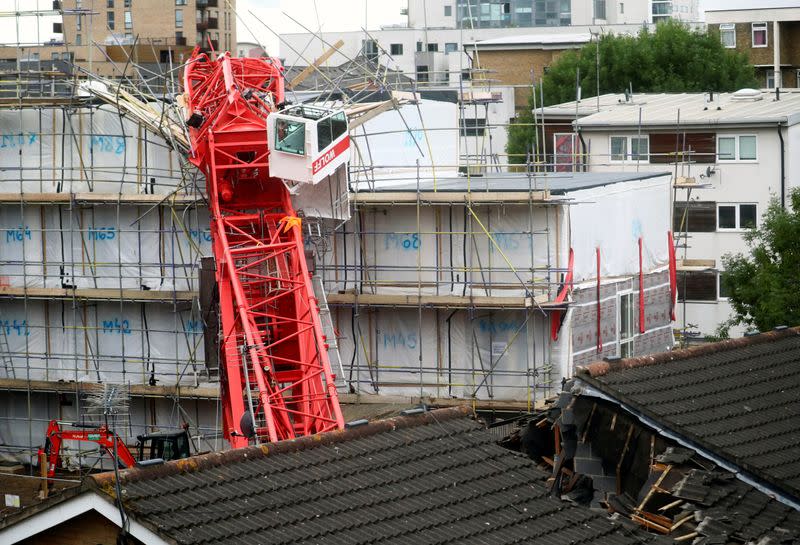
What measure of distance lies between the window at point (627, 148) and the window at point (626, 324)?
16.5 meters

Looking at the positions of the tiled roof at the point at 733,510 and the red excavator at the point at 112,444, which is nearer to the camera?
the tiled roof at the point at 733,510

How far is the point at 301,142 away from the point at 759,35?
52.9 meters

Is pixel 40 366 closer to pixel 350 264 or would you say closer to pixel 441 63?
pixel 350 264

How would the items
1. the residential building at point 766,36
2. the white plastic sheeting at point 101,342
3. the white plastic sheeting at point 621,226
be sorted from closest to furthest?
the white plastic sheeting at point 621,226 → the white plastic sheeting at point 101,342 → the residential building at point 766,36

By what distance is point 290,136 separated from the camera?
97.5ft

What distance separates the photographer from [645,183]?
116 feet

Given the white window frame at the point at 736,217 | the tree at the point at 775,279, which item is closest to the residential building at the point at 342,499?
the tree at the point at 775,279

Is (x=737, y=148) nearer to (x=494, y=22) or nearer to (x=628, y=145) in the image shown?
(x=628, y=145)

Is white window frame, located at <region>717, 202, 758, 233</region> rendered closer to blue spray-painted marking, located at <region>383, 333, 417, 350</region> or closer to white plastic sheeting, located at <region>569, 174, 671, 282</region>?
white plastic sheeting, located at <region>569, 174, 671, 282</region>

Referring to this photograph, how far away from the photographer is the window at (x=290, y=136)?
1164 inches

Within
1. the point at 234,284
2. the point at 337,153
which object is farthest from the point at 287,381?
the point at 337,153

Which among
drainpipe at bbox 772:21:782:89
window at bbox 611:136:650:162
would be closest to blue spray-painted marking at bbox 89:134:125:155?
window at bbox 611:136:650:162

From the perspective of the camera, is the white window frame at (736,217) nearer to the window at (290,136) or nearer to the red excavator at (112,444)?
the red excavator at (112,444)

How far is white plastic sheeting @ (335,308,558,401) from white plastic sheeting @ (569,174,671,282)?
1.78 metres
